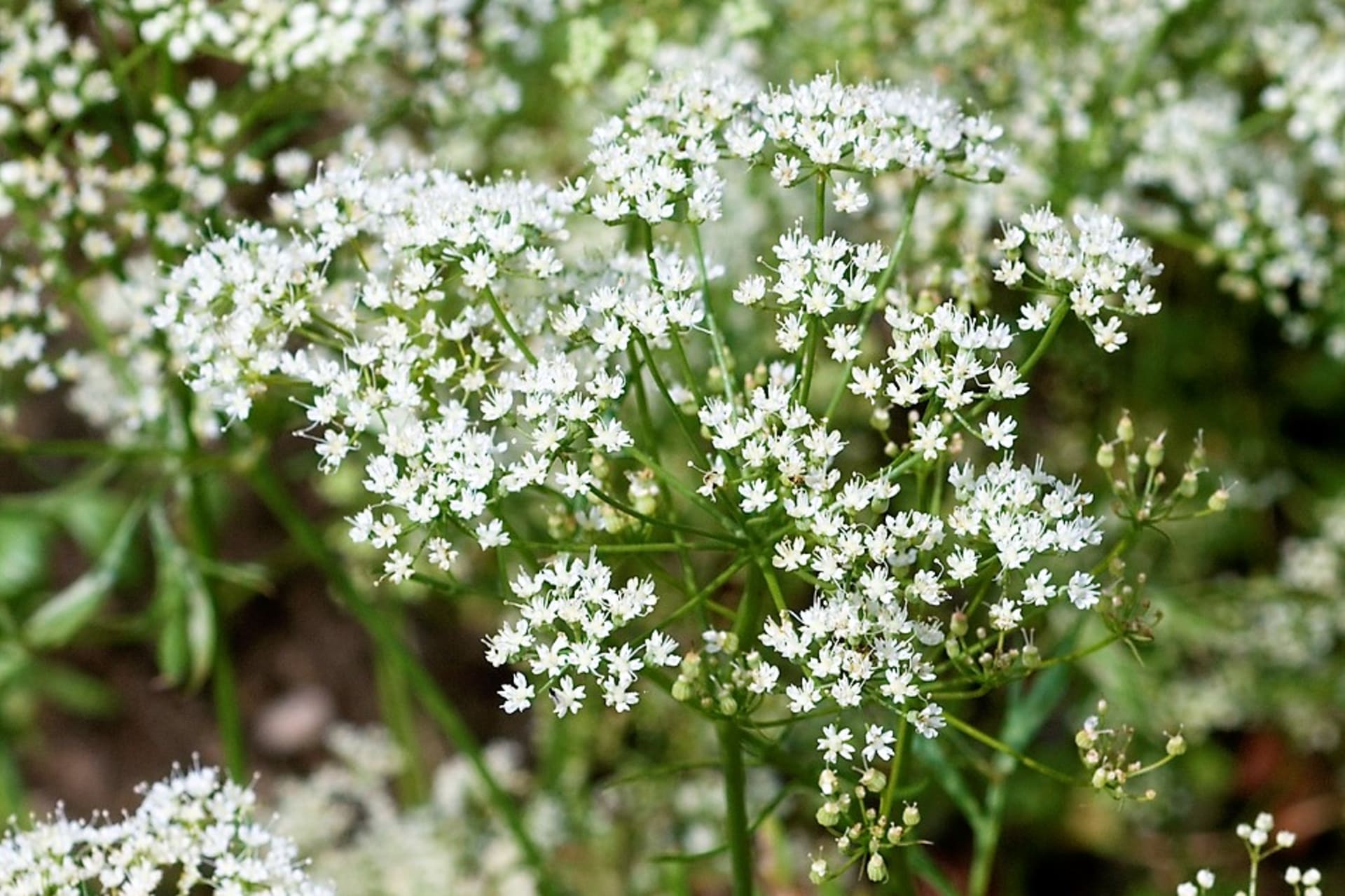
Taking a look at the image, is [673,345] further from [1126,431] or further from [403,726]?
Answer: [403,726]

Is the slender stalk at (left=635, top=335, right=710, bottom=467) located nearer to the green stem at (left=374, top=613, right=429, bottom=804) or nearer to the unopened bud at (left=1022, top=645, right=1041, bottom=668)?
the unopened bud at (left=1022, top=645, right=1041, bottom=668)

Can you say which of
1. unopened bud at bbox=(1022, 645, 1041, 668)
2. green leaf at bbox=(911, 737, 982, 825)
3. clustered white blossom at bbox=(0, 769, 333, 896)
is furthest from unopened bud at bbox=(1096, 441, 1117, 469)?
clustered white blossom at bbox=(0, 769, 333, 896)

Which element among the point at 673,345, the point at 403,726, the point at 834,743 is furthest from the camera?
the point at 403,726

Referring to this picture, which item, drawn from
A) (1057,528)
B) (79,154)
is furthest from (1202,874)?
(79,154)

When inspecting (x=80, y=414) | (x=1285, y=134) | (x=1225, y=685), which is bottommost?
(x=1225, y=685)

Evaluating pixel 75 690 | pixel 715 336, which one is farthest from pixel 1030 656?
pixel 75 690

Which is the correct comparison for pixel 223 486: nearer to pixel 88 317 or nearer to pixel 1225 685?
pixel 88 317

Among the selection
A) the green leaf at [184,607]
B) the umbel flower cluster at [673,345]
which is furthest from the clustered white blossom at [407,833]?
the green leaf at [184,607]
